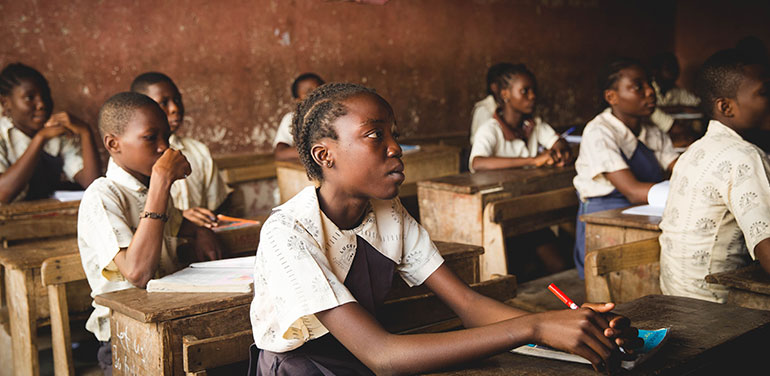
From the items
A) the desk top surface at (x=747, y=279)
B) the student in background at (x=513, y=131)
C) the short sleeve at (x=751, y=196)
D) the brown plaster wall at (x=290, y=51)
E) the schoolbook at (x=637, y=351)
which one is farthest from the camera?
the brown plaster wall at (x=290, y=51)

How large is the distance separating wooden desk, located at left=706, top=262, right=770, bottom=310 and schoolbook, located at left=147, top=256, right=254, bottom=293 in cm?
117

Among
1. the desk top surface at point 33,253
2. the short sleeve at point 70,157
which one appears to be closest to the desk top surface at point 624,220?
the desk top surface at point 33,253

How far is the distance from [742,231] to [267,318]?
140cm

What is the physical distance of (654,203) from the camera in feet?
9.15

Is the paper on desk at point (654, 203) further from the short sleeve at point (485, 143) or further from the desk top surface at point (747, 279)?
the short sleeve at point (485, 143)

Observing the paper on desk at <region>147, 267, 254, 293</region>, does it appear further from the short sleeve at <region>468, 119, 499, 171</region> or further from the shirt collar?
the short sleeve at <region>468, 119, 499, 171</region>

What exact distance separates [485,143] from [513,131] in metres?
0.27

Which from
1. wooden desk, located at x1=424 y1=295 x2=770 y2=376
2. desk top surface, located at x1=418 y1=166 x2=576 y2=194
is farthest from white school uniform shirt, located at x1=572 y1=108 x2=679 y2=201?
wooden desk, located at x1=424 y1=295 x2=770 y2=376

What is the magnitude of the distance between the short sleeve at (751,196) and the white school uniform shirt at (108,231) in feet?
5.30

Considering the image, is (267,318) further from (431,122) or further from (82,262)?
(431,122)

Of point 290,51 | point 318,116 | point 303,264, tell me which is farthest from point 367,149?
point 290,51

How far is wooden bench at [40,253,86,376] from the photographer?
2064 millimetres

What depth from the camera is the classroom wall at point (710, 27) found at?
7992 mm

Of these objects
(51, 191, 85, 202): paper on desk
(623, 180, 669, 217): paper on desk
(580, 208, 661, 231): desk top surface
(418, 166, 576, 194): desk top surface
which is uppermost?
(51, 191, 85, 202): paper on desk
